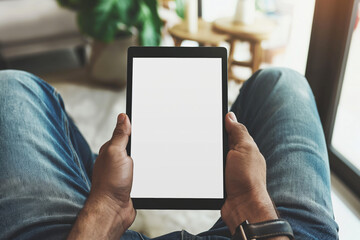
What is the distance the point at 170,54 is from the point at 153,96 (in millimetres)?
91

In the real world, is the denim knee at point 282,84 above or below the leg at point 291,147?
above

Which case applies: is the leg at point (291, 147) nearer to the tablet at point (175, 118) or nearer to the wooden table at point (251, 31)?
the tablet at point (175, 118)

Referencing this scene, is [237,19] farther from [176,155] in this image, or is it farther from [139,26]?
[176,155]

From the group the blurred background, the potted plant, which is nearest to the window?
the blurred background

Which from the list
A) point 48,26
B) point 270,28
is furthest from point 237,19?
point 48,26

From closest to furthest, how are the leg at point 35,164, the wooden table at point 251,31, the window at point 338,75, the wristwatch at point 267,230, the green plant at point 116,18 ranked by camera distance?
the wristwatch at point 267,230
the leg at point 35,164
the window at point 338,75
the wooden table at point 251,31
the green plant at point 116,18

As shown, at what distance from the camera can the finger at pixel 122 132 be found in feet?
1.94

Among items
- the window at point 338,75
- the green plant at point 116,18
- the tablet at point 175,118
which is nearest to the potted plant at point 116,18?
the green plant at point 116,18

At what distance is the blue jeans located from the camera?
0.56 m

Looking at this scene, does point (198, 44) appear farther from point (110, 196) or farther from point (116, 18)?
point (110, 196)

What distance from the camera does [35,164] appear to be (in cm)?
62

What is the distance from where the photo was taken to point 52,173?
625mm

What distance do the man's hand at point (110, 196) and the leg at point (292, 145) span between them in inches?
10.8

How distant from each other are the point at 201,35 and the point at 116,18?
484mm
